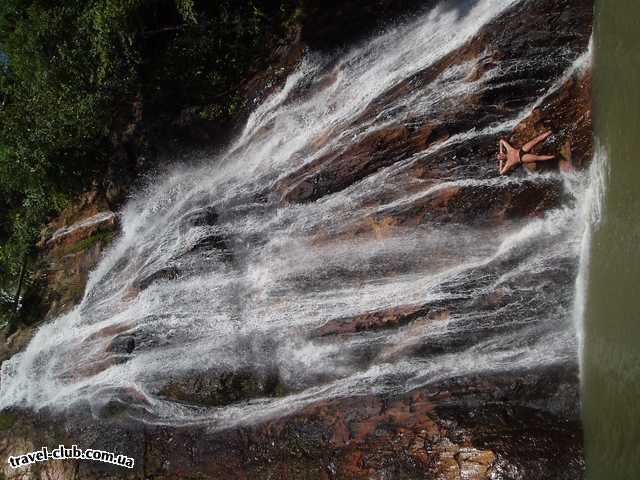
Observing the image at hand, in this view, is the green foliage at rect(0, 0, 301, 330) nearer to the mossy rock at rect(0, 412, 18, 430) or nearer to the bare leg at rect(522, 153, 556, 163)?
the mossy rock at rect(0, 412, 18, 430)

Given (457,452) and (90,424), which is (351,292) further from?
(90,424)

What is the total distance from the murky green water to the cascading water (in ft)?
1.78

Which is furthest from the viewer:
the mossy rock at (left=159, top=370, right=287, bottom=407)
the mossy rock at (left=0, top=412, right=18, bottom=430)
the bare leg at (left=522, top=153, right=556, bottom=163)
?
the mossy rock at (left=0, top=412, right=18, bottom=430)

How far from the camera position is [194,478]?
926cm

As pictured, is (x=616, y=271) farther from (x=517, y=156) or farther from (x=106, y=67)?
(x=106, y=67)

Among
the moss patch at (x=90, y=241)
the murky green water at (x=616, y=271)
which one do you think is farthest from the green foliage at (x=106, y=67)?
the murky green water at (x=616, y=271)

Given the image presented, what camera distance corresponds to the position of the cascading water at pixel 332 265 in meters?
8.70

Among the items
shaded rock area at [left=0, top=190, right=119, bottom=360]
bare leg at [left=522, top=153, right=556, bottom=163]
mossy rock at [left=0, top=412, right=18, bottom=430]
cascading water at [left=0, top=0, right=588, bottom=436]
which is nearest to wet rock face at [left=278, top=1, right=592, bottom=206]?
cascading water at [left=0, top=0, right=588, bottom=436]

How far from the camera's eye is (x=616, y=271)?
7516 mm

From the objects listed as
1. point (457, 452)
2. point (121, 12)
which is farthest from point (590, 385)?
point (121, 12)

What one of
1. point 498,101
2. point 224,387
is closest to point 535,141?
point 498,101

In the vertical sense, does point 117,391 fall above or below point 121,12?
below

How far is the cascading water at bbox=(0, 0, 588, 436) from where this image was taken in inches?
342

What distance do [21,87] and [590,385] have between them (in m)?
11.2
